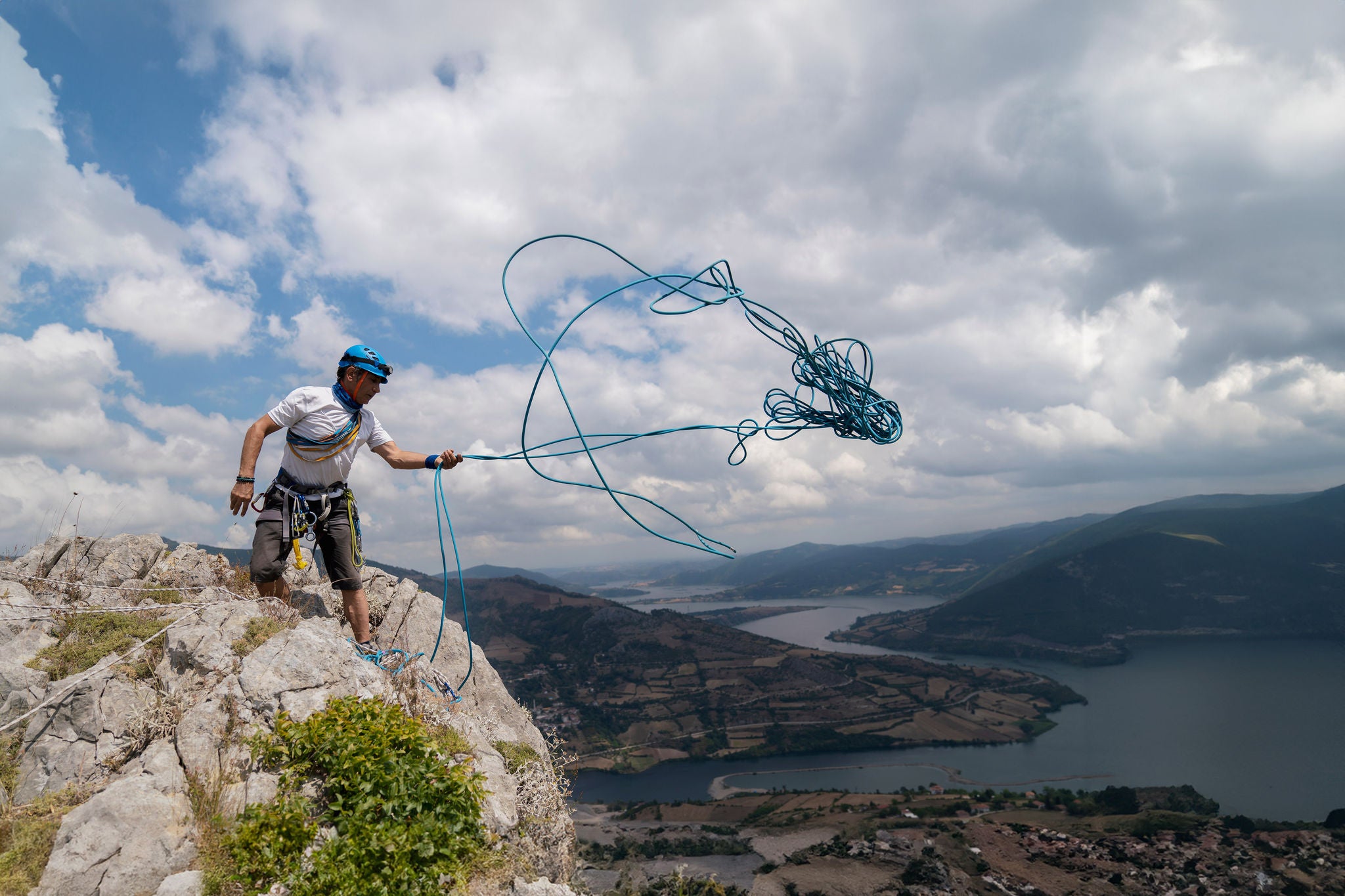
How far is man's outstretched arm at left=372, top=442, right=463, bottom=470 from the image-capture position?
19.2ft

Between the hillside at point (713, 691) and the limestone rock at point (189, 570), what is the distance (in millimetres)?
91218

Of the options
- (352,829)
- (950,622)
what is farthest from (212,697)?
(950,622)

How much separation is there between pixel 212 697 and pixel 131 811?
3.13ft

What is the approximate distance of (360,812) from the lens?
12.1 feet

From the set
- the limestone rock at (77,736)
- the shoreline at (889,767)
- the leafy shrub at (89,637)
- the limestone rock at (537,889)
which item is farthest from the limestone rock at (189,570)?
the shoreline at (889,767)

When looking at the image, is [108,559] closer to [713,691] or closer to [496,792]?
[496,792]

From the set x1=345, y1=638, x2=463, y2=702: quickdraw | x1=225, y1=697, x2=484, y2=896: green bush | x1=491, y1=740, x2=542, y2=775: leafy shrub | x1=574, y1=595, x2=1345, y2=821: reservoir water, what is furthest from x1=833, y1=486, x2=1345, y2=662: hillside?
x1=225, y1=697, x2=484, y2=896: green bush

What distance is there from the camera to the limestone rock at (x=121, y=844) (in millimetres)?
3363

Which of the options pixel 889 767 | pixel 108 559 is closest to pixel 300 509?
pixel 108 559

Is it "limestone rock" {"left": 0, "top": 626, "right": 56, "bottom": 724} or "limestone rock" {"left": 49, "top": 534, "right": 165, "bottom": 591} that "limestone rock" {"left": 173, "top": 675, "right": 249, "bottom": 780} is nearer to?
"limestone rock" {"left": 0, "top": 626, "right": 56, "bottom": 724}

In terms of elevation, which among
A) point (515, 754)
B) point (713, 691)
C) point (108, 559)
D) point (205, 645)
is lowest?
point (713, 691)

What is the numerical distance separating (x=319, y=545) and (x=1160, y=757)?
12299 centimetres

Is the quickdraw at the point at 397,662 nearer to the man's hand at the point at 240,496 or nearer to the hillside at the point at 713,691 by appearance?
the man's hand at the point at 240,496

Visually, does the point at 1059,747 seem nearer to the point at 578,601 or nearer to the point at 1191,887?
the point at 1191,887
